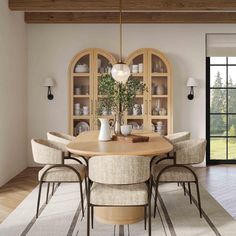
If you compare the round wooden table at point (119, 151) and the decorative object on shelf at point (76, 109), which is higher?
the decorative object on shelf at point (76, 109)

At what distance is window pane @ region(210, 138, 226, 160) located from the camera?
643 centimetres

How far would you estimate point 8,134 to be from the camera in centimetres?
518

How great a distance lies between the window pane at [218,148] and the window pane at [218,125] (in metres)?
0.11


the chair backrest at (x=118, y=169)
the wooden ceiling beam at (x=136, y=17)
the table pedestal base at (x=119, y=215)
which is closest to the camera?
the chair backrest at (x=118, y=169)

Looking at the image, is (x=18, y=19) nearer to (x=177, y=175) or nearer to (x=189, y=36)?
(x=189, y=36)

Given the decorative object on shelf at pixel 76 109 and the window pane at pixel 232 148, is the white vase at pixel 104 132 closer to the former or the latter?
the decorative object on shelf at pixel 76 109

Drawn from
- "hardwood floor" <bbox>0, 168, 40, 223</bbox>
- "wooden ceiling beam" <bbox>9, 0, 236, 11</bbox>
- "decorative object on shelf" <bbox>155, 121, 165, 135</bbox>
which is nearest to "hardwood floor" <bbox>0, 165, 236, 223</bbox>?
"hardwood floor" <bbox>0, 168, 40, 223</bbox>

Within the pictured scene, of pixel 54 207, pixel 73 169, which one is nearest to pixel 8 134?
pixel 54 207

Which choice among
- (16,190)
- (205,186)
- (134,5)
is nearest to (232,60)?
(134,5)

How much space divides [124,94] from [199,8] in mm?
1884

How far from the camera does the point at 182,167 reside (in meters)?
3.58

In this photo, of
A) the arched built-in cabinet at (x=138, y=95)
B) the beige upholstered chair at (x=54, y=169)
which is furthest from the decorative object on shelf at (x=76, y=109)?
the beige upholstered chair at (x=54, y=169)

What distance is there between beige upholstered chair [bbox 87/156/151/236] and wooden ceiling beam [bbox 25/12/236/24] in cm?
365

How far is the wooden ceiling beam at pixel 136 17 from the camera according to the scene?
5.82m
